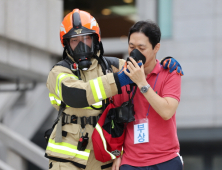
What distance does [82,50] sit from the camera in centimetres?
273

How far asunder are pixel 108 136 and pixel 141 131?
0.25 m

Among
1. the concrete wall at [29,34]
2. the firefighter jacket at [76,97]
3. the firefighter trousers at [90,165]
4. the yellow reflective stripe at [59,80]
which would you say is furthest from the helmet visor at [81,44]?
the concrete wall at [29,34]

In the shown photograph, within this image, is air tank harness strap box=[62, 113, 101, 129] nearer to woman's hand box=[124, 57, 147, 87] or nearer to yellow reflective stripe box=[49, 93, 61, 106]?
yellow reflective stripe box=[49, 93, 61, 106]

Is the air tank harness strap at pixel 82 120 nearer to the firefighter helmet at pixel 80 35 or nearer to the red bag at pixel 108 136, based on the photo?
the red bag at pixel 108 136

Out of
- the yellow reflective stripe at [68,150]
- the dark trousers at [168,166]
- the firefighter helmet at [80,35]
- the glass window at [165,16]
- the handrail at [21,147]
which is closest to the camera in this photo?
the dark trousers at [168,166]

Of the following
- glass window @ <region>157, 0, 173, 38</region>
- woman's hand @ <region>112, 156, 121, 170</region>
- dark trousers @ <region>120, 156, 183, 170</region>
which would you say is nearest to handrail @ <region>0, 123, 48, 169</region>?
glass window @ <region>157, 0, 173, 38</region>

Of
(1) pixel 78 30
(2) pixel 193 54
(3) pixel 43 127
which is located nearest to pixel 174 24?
A: (2) pixel 193 54

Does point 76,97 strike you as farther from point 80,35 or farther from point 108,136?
point 80,35

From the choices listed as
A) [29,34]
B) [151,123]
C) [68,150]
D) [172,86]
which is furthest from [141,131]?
[29,34]

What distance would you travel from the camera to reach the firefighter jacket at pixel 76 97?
2361 mm

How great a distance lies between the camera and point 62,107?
106 inches

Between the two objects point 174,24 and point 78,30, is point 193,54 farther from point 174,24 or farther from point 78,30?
point 78,30

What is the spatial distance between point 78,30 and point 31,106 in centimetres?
645

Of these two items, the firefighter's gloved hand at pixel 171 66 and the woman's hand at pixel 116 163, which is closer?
the firefighter's gloved hand at pixel 171 66
